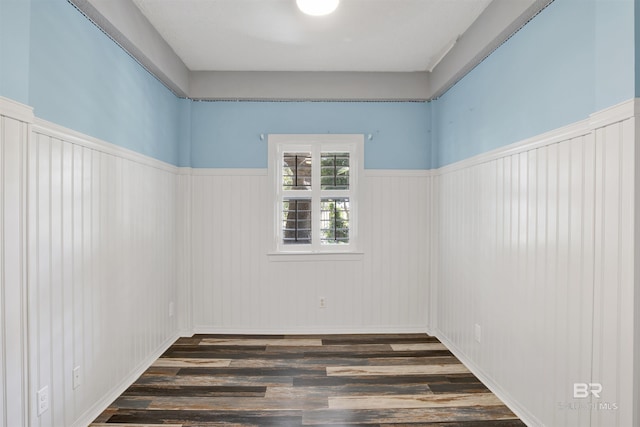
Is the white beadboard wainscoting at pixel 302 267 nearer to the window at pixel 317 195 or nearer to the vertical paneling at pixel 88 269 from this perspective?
the window at pixel 317 195

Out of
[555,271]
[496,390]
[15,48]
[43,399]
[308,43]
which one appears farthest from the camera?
[308,43]

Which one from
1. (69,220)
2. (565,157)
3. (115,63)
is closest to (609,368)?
(565,157)

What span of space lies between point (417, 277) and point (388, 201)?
85cm

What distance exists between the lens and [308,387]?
270cm

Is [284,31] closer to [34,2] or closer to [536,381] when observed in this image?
[34,2]

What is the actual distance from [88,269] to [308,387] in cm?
167

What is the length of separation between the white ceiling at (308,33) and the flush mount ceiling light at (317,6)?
10cm

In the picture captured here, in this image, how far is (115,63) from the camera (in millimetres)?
2520

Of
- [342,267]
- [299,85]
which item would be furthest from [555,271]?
[299,85]

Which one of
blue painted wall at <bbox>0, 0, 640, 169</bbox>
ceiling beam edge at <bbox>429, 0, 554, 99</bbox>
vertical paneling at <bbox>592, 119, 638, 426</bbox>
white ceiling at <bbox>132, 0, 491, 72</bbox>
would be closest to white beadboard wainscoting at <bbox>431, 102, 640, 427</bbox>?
vertical paneling at <bbox>592, 119, 638, 426</bbox>

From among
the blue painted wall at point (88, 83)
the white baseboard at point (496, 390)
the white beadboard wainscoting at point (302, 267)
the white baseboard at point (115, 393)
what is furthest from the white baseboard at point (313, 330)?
the blue painted wall at point (88, 83)

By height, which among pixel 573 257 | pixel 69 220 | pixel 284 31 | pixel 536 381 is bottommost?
pixel 536 381

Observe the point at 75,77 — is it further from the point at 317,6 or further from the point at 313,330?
the point at 313,330

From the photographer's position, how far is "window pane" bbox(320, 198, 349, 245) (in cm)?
391
